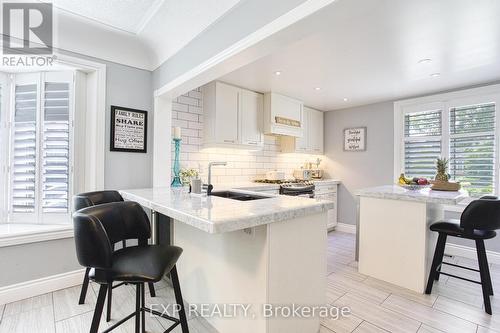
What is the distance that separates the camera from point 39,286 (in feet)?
7.29

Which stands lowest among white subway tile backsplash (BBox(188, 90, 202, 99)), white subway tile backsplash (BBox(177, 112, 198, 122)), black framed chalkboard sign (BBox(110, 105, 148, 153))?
black framed chalkboard sign (BBox(110, 105, 148, 153))

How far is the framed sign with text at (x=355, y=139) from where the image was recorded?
4.53m

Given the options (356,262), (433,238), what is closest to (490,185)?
(433,238)

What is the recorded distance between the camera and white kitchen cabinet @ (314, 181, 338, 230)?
171 inches

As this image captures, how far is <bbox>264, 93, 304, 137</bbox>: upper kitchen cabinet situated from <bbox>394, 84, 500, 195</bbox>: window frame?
5.20ft

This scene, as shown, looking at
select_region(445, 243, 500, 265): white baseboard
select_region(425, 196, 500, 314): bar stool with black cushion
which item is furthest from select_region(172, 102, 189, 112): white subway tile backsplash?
select_region(445, 243, 500, 265): white baseboard

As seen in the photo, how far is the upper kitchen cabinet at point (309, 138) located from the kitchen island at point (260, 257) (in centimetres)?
276

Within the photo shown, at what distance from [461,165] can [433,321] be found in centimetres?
257

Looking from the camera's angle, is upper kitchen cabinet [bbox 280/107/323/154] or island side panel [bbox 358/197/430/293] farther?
upper kitchen cabinet [bbox 280/107/323/154]

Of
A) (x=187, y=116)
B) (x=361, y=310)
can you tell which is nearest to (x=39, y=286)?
(x=187, y=116)

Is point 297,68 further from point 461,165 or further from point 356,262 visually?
point 461,165

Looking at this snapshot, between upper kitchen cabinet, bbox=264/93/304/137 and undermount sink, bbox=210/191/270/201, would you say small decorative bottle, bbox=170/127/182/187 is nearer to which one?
undermount sink, bbox=210/191/270/201

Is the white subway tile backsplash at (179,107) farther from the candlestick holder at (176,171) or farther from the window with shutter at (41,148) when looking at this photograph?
the window with shutter at (41,148)

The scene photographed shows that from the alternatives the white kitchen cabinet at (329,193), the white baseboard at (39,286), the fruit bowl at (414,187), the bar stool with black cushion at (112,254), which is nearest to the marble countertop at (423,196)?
the fruit bowl at (414,187)
